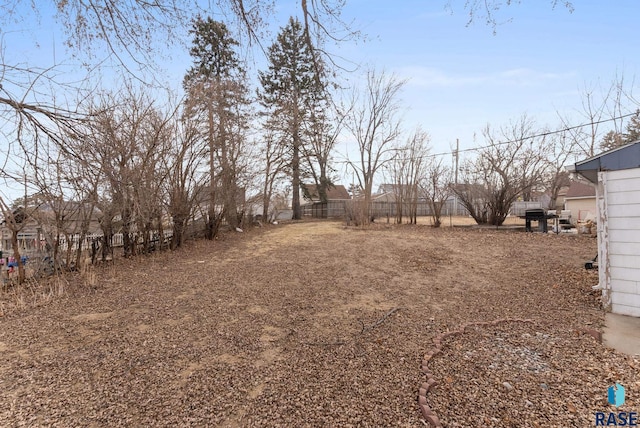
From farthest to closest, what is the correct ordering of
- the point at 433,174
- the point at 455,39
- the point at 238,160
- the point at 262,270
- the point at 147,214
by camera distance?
1. the point at 433,174
2. the point at 238,160
3. the point at 147,214
4. the point at 262,270
5. the point at 455,39

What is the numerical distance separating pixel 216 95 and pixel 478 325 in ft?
27.7

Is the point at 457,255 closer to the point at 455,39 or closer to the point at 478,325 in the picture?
the point at 478,325

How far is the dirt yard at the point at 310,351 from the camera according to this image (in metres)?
1.92

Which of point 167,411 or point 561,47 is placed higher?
point 561,47

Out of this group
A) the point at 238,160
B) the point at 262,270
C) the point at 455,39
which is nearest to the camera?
the point at 455,39

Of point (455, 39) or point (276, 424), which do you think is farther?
point (455, 39)

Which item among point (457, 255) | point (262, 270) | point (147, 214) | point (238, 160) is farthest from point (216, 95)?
point (457, 255)

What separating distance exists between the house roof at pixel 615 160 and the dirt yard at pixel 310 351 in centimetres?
168

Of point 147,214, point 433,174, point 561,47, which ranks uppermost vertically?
point 561,47

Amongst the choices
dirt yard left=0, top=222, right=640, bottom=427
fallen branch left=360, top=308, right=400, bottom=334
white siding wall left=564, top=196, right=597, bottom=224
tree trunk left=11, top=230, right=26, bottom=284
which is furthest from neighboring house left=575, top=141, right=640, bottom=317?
white siding wall left=564, top=196, right=597, bottom=224

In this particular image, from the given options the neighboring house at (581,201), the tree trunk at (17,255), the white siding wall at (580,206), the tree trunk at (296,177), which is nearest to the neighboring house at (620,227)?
the tree trunk at (17,255)

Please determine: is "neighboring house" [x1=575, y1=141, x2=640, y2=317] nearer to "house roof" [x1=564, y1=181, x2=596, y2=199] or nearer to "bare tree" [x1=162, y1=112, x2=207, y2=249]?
"bare tree" [x1=162, y1=112, x2=207, y2=249]

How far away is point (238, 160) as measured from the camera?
10281 millimetres

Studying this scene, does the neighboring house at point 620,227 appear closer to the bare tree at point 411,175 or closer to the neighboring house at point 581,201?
the bare tree at point 411,175
